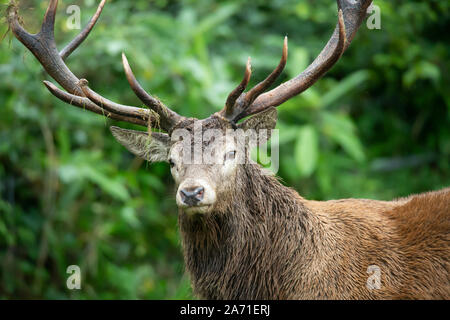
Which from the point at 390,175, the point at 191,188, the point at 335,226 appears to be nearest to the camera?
the point at 191,188

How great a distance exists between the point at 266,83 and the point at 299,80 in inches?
14.3

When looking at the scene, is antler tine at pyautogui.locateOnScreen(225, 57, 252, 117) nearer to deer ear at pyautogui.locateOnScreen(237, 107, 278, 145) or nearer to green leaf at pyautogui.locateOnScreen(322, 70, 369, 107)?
deer ear at pyautogui.locateOnScreen(237, 107, 278, 145)

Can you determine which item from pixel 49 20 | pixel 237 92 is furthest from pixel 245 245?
pixel 49 20

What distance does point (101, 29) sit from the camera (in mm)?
7031

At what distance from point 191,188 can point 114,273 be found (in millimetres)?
3982

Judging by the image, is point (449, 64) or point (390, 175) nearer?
point (449, 64)

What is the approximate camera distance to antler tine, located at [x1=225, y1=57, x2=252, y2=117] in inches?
142

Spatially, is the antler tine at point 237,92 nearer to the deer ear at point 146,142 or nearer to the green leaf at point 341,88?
the deer ear at point 146,142

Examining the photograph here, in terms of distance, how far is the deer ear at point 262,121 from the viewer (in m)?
3.88

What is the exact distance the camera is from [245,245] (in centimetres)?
377

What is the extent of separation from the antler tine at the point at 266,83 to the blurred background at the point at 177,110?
8.51ft
